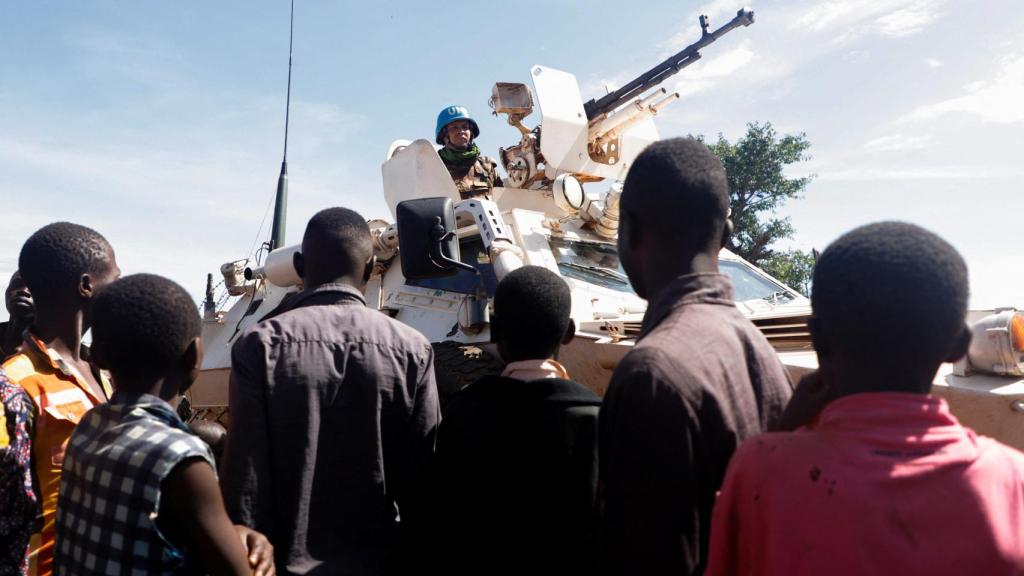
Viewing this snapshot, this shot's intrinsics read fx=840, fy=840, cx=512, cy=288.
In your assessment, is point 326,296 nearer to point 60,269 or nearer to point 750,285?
point 60,269

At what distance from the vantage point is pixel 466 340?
187 inches


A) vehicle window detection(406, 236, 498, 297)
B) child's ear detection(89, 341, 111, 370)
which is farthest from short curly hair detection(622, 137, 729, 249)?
vehicle window detection(406, 236, 498, 297)

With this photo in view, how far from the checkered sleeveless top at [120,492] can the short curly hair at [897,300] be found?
1250mm

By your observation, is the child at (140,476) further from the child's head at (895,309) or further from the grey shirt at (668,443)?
the child's head at (895,309)

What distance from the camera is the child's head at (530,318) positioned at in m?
2.27

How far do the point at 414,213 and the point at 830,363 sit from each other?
97.1 inches

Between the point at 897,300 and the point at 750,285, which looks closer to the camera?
the point at 897,300

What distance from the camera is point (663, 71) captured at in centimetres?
728

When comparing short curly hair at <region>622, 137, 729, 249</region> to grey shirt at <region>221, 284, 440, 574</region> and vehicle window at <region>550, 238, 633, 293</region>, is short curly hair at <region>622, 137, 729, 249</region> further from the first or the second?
vehicle window at <region>550, 238, 633, 293</region>

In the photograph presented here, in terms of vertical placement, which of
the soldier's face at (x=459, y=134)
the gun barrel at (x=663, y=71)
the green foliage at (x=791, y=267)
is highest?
the gun barrel at (x=663, y=71)

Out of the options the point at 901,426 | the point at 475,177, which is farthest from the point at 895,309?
the point at 475,177

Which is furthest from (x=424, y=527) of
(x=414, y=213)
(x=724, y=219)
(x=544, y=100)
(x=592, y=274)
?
(x=544, y=100)

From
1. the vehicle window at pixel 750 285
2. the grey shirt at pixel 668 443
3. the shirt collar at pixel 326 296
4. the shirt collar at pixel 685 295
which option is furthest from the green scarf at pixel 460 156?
the grey shirt at pixel 668 443

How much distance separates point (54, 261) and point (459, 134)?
16.0 feet
